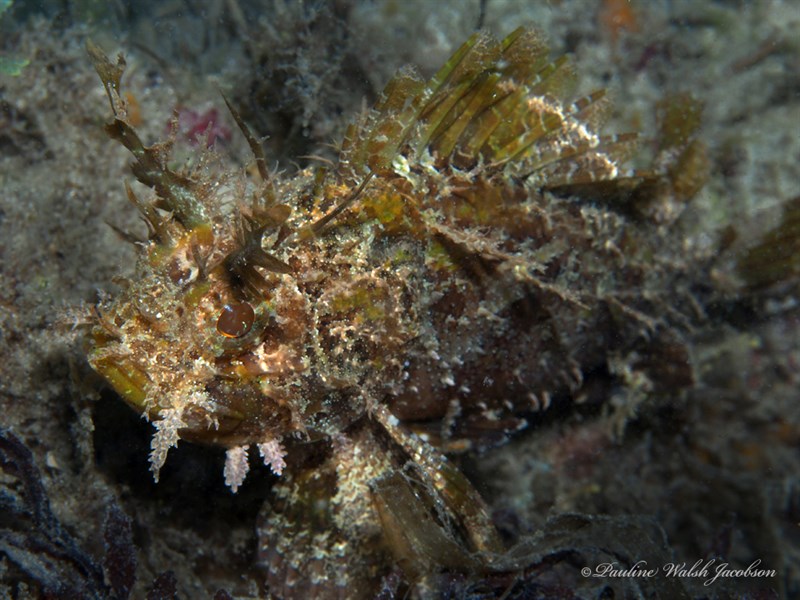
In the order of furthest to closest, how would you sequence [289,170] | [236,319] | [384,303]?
1. [289,170]
2. [384,303]
3. [236,319]

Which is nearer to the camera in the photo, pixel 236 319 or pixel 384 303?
pixel 236 319

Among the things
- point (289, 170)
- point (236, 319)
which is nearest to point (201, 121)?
point (289, 170)

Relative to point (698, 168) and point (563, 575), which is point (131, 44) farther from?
point (563, 575)

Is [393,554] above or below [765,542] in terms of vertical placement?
above

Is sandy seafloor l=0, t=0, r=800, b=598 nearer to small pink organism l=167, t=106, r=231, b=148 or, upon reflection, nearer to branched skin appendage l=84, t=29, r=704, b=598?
small pink organism l=167, t=106, r=231, b=148

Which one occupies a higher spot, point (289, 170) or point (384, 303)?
point (289, 170)

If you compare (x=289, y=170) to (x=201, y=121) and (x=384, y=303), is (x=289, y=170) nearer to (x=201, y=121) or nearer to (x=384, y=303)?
(x=201, y=121)

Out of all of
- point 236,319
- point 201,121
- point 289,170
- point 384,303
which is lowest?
point 384,303

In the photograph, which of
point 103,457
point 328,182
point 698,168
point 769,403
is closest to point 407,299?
point 328,182
